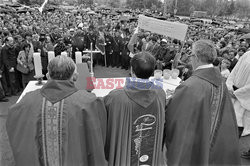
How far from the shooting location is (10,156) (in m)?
3.64

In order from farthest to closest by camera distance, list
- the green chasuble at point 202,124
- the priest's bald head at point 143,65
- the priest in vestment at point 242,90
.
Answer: the priest in vestment at point 242,90 → the green chasuble at point 202,124 → the priest's bald head at point 143,65

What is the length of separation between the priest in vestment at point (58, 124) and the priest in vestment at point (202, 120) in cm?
81

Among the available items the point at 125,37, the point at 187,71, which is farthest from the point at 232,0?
the point at 187,71

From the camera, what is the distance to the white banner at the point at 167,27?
4.60 meters

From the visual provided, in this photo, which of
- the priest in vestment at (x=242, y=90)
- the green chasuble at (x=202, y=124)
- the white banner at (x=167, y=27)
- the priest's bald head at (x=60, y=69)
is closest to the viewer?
the priest's bald head at (x=60, y=69)

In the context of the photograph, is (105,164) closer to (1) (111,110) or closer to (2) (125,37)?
(1) (111,110)

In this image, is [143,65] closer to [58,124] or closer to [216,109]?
[58,124]

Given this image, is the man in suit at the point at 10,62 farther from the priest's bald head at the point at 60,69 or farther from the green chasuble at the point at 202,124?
the green chasuble at the point at 202,124

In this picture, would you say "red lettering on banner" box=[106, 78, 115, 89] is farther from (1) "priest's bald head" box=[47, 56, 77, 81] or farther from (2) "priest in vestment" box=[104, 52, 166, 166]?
(1) "priest's bald head" box=[47, 56, 77, 81]

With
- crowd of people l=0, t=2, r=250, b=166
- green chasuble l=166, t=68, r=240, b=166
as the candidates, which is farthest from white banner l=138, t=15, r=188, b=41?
green chasuble l=166, t=68, r=240, b=166

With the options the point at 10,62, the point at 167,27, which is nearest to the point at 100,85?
the point at 167,27

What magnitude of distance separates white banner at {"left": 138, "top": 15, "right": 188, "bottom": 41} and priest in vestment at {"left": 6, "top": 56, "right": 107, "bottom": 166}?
10.6 ft

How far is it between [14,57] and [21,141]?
483 centimetres

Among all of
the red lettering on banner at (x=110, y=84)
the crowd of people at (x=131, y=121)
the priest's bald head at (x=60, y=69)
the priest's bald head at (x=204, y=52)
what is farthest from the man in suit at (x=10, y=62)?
the priest's bald head at (x=204, y=52)
